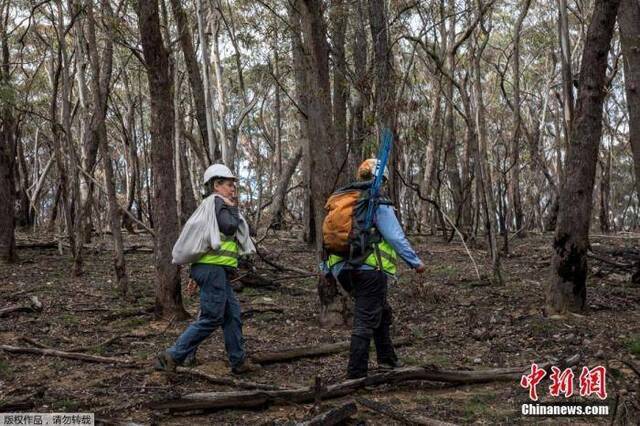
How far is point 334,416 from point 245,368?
1.64 m

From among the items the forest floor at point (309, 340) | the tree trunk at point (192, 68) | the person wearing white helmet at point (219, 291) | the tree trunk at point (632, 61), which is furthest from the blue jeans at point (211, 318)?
the tree trunk at point (192, 68)

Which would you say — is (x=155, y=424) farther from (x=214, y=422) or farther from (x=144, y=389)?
(x=144, y=389)

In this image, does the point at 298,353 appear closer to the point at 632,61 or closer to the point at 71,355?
the point at 71,355

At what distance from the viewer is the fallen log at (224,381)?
481cm

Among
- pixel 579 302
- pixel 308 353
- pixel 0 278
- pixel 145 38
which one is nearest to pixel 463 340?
pixel 579 302

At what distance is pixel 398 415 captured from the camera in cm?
422

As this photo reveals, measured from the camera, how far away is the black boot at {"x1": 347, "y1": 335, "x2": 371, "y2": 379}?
16.4ft

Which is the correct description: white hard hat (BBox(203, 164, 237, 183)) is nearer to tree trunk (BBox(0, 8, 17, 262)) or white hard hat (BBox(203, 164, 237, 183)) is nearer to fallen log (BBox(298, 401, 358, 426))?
fallen log (BBox(298, 401, 358, 426))

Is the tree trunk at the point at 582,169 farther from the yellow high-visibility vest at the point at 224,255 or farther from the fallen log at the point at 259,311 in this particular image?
the yellow high-visibility vest at the point at 224,255

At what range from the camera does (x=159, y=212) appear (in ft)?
23.5

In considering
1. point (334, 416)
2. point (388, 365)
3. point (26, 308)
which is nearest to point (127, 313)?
point (26, 308)

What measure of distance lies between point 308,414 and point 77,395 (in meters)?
1.86

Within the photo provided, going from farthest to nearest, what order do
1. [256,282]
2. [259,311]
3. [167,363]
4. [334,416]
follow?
[256,282] < [259,311] < [167,363] < [334,416]

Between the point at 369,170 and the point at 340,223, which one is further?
the point at 369,170
